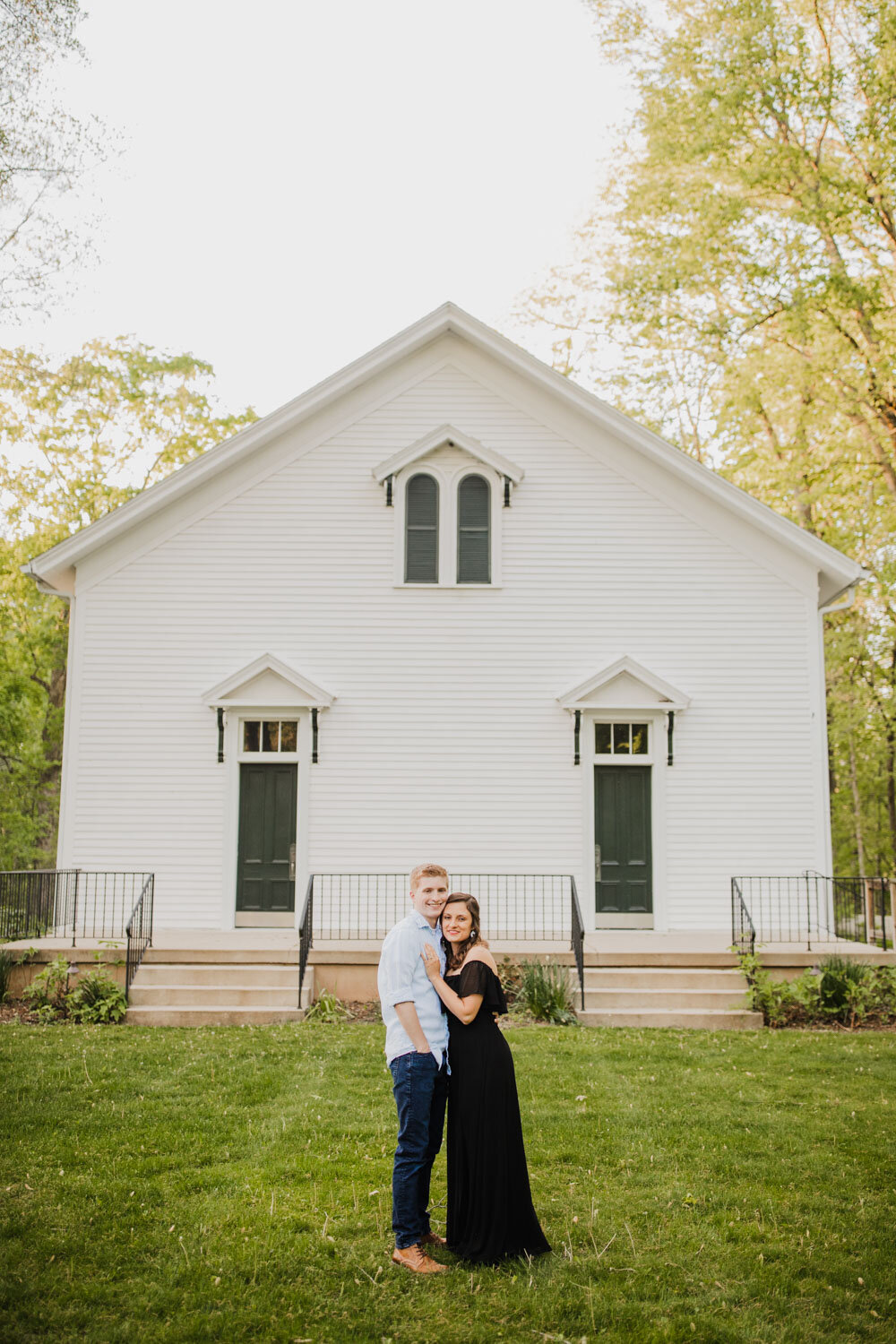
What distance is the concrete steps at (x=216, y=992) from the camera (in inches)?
444

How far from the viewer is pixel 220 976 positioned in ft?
39.3

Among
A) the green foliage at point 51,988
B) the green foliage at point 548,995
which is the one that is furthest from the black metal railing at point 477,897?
the green foliage at point 51,988

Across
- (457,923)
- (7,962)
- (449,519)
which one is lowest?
(7,962)

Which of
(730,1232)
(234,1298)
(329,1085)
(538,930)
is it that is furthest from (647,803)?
(234,1298)

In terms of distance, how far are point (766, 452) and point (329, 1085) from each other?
782 inches

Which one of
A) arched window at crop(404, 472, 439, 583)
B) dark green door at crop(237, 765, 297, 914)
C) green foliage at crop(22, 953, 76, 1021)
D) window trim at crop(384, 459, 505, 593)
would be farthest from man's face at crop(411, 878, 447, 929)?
arched window at crop(404, 472, 439, 583)

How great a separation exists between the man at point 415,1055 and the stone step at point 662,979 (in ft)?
23.3

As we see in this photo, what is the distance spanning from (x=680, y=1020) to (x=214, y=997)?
4853mm

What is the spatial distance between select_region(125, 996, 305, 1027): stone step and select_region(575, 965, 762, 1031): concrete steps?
318cm

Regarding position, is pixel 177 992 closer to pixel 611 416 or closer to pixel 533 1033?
pixel 533 1033

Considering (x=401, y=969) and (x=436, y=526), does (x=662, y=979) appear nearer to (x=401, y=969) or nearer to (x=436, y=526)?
(x=436, y=526)

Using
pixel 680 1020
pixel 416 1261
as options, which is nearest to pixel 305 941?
pixel 680 1020

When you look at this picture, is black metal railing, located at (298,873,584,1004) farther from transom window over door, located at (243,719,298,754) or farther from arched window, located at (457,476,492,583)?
arched window, located at (457,476,492,583)

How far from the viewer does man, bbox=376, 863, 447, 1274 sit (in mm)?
5113
